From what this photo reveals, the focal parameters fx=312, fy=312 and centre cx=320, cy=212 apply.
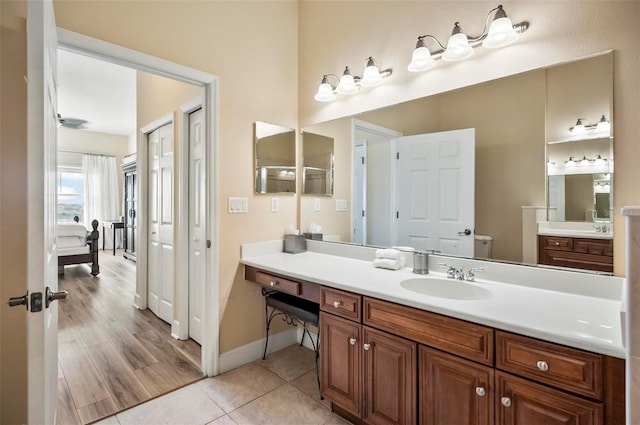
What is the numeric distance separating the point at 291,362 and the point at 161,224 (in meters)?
1.91

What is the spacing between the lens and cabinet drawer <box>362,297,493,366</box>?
1182 millimetres

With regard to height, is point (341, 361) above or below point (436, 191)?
below

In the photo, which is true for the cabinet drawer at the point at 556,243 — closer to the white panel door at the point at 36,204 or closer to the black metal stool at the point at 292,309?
the black metal stool at the point at 292,309

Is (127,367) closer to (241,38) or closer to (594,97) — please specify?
(241,38)

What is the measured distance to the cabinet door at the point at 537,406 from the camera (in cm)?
98

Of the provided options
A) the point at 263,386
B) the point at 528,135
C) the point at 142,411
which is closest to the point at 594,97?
the point at 528,135

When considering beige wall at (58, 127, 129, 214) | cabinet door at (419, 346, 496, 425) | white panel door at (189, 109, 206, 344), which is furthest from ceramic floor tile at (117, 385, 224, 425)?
beige wall at (58, 127, 129, 214)

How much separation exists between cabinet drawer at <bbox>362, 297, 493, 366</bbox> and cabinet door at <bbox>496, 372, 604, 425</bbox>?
10cm

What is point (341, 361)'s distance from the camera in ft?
5.56

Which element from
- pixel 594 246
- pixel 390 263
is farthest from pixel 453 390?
pixel 594 246

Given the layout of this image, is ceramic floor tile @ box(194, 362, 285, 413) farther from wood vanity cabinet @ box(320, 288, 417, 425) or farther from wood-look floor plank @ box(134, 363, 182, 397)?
wood vanity cabinet @ box(320, 288, 417, 425)

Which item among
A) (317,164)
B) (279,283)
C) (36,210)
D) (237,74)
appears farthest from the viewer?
(317,164)

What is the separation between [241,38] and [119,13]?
822mm

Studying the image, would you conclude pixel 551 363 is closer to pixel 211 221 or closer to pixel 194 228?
pixel 211 221
